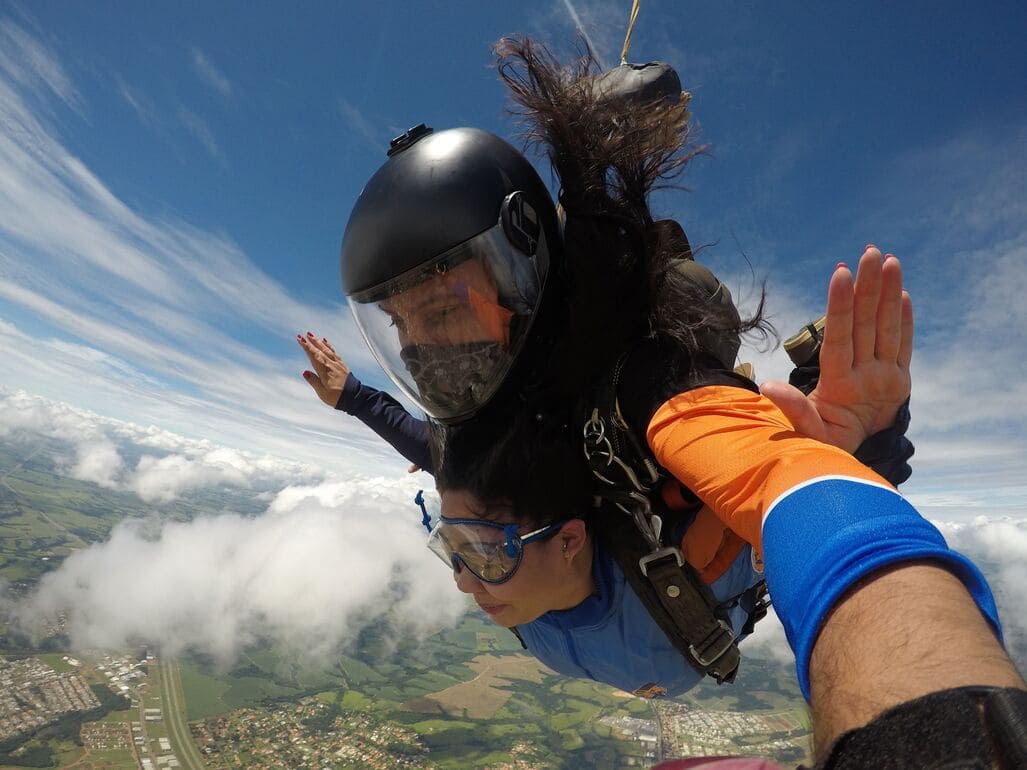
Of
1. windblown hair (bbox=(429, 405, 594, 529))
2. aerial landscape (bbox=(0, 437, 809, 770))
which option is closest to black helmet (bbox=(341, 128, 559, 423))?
windblown hair (bbox=(429, 405, 594, 529))

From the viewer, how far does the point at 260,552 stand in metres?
115

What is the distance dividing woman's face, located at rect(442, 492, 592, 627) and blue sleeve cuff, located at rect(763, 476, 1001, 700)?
945 millimetres

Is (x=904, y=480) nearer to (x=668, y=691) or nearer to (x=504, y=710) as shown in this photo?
(x=668, y=691)

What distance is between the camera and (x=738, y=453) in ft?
3.17

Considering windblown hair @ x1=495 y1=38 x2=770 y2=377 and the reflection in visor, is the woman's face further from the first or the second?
windblown hair @ x1=495 y1=38 x2=770 y2=377

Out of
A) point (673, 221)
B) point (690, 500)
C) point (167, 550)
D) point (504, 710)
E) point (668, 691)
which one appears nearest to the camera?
point (690, 500)

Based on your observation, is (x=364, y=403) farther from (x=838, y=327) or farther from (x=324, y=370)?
(x=838, y=327)

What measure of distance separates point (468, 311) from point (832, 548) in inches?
51.0

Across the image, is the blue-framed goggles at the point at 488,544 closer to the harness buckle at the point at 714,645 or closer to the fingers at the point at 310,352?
the harness buckle at the point at 714,645

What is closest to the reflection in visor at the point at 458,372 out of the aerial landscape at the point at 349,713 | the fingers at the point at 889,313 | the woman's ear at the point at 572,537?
the woman's ear at the point at 572,537

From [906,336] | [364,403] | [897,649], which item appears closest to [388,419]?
[364,403]

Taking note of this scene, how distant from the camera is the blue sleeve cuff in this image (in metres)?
0.63

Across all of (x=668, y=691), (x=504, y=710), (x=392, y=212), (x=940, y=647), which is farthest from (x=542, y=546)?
(x=504, y=710)

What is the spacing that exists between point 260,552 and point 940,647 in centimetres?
13770
